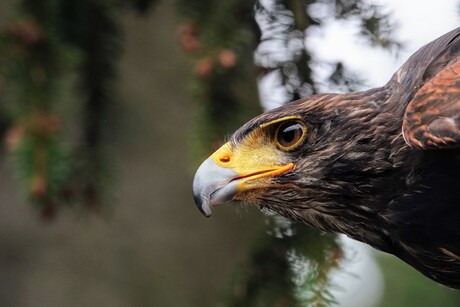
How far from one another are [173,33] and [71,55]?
4.29ft

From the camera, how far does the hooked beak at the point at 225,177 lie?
2373mm

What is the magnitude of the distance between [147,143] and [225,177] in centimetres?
176

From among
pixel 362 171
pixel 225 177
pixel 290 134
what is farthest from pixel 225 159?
pixel 362 171

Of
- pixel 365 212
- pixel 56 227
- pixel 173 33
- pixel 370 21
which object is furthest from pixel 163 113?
pixel 365 212

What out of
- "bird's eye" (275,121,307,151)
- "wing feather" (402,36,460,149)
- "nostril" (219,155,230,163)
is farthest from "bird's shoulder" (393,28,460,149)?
"nostril" (219,155,230,163)

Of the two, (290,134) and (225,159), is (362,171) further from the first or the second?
(225,159)

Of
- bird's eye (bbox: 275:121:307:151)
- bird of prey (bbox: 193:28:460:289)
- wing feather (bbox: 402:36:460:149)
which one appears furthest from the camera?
bird's eye (bbox: 275:121:307:151)

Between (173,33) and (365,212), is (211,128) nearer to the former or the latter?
(365,212)

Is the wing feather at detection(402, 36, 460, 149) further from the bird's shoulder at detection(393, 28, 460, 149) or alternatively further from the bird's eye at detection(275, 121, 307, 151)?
the bird's eye at detection(275, 121, 307, 151)

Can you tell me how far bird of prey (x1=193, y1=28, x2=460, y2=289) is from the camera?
235cm

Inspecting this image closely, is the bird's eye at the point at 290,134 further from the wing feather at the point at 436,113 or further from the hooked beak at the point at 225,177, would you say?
the wing feather at the point at 436,113

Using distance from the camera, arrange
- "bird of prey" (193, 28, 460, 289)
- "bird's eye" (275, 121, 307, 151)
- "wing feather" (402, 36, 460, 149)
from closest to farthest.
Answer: "wing feather" (402, 36, 460, 149)
"bird of prey" (193, 28, 460, 289)
"bird's eye" (275, 121, 307, 151)

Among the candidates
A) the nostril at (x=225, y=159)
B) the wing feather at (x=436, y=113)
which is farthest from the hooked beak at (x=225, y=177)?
the wing feather at (x=436, y=113)

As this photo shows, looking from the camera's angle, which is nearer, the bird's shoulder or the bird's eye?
the bird's shoulder
